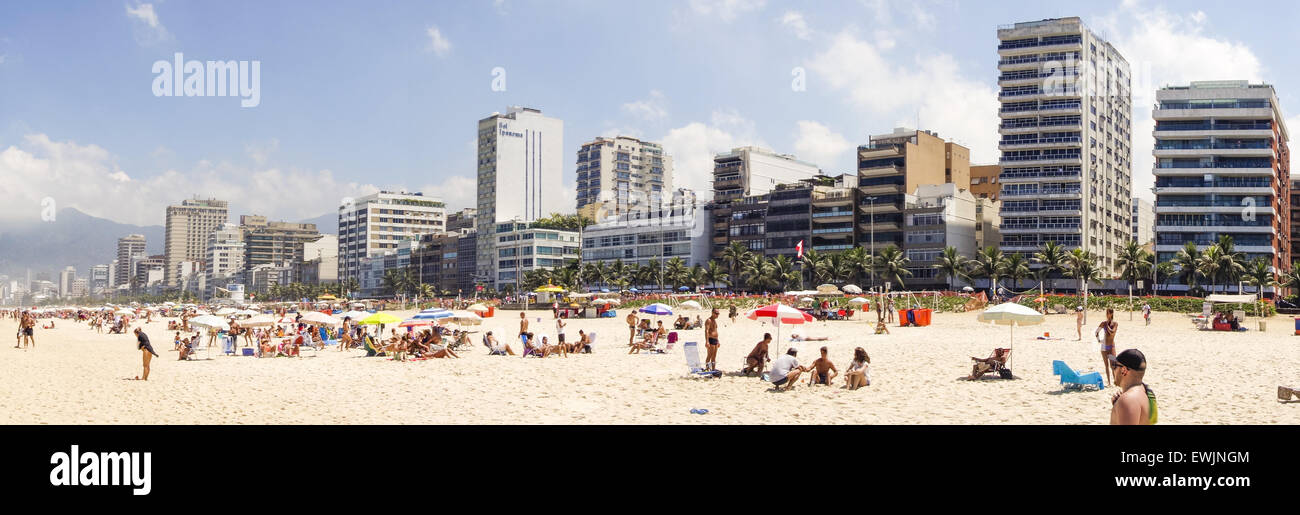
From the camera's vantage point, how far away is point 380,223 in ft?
576

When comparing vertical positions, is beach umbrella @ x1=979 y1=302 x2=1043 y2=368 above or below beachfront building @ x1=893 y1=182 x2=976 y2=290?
below

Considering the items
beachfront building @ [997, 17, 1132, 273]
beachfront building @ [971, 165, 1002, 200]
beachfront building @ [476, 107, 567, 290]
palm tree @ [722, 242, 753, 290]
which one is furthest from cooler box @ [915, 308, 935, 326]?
beachfront building @ [476, 107, 567, 290]

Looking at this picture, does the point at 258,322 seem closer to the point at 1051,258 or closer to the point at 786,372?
the point at 786,372

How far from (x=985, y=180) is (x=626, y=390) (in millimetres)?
99462

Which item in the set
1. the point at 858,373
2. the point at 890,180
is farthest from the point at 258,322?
the point at 890,180

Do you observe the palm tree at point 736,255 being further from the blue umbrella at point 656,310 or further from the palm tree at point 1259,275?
the blue umbrella at point 656,310

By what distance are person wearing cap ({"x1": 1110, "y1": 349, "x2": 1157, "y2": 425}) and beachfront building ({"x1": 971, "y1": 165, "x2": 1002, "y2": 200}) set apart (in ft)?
345

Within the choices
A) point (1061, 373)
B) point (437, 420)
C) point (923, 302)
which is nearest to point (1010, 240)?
point (923, 302)

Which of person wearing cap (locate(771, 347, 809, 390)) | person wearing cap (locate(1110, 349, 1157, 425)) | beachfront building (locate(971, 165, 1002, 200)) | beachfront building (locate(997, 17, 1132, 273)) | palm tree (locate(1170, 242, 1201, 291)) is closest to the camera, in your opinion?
person wearing cap (locate(1110, 349, 1157, 425))

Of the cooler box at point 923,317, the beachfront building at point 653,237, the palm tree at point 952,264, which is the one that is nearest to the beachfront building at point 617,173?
the beachfront building at point 653,237

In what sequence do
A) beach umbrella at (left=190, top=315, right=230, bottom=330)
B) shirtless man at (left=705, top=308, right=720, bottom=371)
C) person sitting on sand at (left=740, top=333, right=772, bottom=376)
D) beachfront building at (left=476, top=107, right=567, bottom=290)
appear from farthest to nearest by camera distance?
beachfront building at (left=476, top=107, right=567, bottom=290) → beach umbrella at (left=190, top=315, right=230, bottom=330) → shirtless man at (left=705, top=308, right=720, bottom=371) → person sitting on sand at (left=740, top=333, right=772, bottom=376)

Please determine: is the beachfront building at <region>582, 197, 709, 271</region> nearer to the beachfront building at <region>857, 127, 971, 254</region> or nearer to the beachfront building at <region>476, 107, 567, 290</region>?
the beachfront building at <region>857, 127, 971, 254</region>

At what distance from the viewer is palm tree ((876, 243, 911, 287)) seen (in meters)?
76.8
